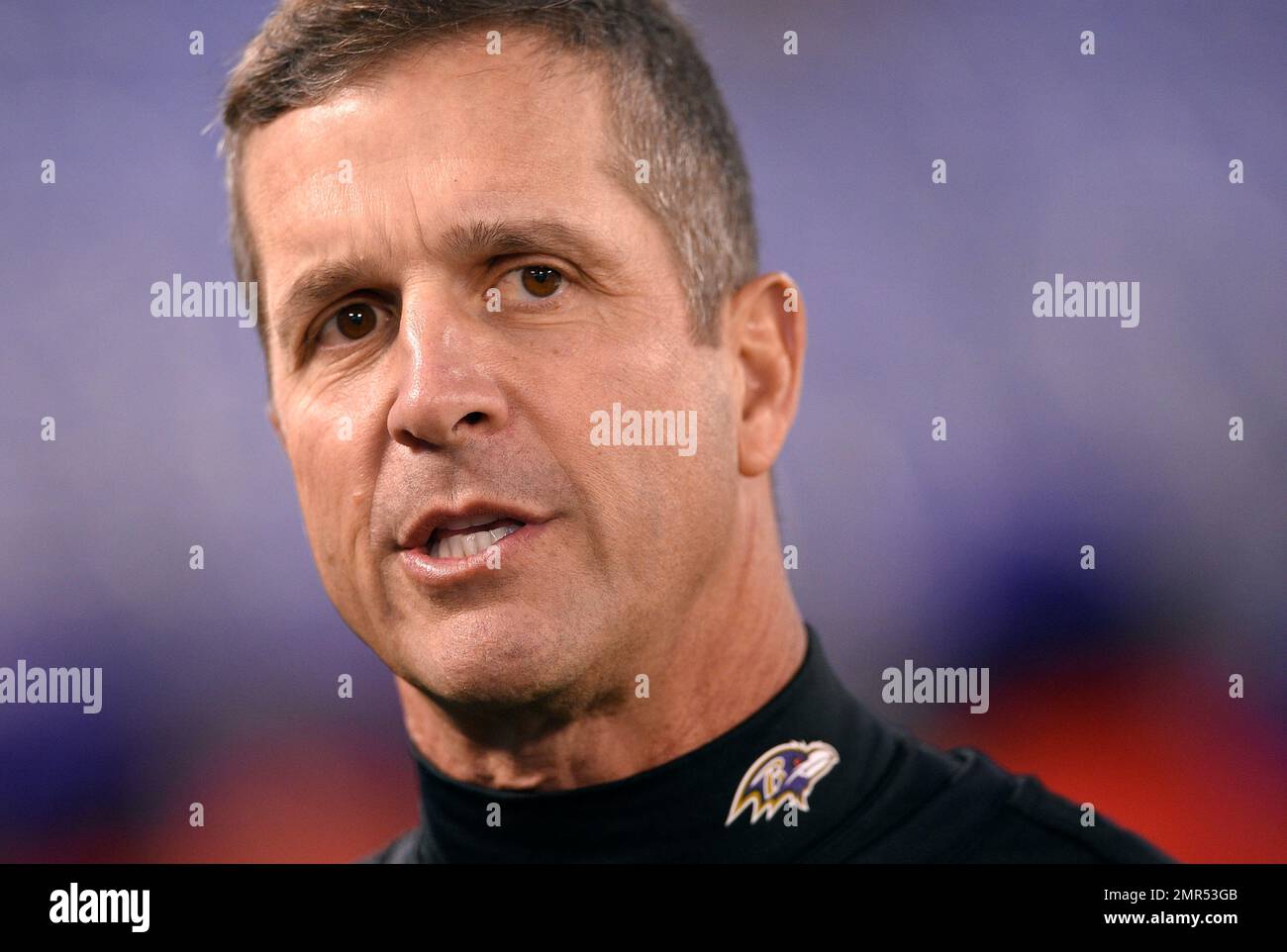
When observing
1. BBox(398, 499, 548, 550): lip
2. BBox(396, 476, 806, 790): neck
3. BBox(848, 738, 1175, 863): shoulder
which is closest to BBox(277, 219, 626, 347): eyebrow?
BBox(398, 499, 548, 550): lip

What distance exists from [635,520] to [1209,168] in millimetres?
1434

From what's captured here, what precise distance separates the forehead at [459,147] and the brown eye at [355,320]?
0.11 metres

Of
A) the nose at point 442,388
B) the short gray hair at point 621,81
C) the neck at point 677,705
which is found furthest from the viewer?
the neck at point 677,705

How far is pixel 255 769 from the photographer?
2.76 metres

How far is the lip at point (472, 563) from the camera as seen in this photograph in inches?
84.5

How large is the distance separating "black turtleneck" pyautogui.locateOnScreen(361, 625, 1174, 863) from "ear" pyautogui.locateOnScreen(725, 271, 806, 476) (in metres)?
0.40

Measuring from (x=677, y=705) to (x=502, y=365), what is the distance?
72cm

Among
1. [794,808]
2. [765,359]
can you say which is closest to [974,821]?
[794,808]

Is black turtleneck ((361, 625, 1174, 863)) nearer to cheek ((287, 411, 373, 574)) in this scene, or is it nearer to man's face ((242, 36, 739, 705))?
man's face ((242, 36, 739, 705))

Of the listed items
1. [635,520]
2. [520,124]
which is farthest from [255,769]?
[520,124]

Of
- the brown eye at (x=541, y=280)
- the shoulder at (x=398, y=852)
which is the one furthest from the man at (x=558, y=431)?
the shoulder at (x=398, y=852)

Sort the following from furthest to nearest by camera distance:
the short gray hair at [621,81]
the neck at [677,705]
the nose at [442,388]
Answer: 1. the neck at [677,705]
2. the short gray hair at [621,81]
3. the nose at [442,388]

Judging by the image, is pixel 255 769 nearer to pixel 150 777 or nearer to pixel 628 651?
pixel 150 777

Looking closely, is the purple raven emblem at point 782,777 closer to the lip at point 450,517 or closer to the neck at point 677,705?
the neck at point 677,705
